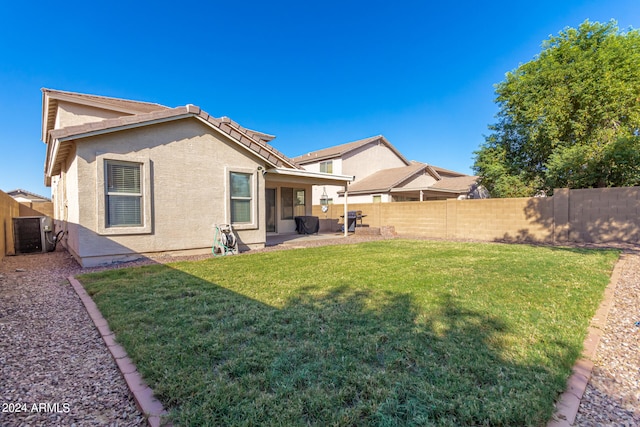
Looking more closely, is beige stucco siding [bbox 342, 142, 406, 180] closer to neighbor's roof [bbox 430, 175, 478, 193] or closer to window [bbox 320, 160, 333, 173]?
window [bbox 320, 160, 333, 173]

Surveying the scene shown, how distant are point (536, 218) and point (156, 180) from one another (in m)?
13.4

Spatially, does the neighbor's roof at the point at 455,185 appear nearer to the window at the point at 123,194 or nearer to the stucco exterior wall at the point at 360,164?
the stucco exterior wall at the point at 360,164

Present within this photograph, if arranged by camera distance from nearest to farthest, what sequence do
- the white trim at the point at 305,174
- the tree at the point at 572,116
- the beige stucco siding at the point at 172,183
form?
the beige stucco siding at the point at 172,183 → the white trim at the point at 305,174 → the tree at the point at 572,116

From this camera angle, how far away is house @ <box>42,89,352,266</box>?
23.7 feet

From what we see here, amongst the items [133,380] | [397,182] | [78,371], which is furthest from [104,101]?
[397,182]

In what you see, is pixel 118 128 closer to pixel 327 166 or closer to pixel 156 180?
pixel 156 180

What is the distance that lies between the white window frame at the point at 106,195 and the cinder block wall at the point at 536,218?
12.0 meters

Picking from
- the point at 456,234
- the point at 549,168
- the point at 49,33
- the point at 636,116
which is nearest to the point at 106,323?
the point at 456,234

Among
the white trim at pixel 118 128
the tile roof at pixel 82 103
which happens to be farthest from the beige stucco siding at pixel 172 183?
the tile roof at pixel 82 103

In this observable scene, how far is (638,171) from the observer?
1327 centimetres

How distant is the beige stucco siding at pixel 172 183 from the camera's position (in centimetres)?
721

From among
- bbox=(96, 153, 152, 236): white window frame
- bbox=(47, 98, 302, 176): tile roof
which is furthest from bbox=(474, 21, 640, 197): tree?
bbox=(96, 153, 152, 236): white window frame

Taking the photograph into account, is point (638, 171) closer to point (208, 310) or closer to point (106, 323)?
point (208, 310)

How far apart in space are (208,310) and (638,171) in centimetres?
1809
